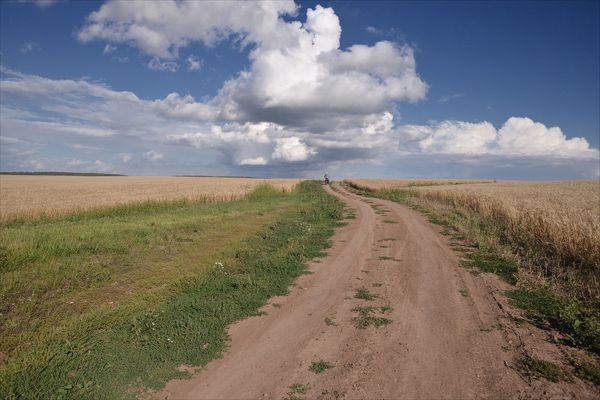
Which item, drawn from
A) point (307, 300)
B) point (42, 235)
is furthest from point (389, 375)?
point (42, 235)

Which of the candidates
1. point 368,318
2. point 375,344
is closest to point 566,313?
point 368,318

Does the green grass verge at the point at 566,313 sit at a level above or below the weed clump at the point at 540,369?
above

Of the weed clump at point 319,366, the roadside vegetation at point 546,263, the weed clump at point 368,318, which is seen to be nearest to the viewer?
the weed clump at point 319,366

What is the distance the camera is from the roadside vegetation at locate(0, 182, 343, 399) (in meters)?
5.21

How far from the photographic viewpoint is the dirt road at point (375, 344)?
15.5 ft

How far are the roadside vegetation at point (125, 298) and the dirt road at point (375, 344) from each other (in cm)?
56

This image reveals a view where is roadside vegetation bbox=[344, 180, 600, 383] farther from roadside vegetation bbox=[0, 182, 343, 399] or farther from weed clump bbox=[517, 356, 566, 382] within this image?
roadside vegetation bbox=[0, 182, 343, 399]

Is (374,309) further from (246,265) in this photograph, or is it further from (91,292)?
(91,292)

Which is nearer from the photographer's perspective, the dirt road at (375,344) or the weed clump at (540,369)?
the dirt road at (375,344)

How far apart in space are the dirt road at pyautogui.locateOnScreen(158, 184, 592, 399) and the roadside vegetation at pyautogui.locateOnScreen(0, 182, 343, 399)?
56 cm

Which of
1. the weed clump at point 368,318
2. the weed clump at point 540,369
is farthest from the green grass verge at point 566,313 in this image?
the weed clump at point 368,318

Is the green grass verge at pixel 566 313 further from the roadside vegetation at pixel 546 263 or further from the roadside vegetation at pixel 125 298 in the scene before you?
the roadside vegetation at pixel 125 298

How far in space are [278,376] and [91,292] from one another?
18.7 feet

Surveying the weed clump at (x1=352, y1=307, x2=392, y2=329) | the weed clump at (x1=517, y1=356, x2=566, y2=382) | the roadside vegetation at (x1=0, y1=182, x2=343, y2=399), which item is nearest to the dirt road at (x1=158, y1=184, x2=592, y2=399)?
the weed clump at (x1=352, y1=307, x2=392, y2=329)
